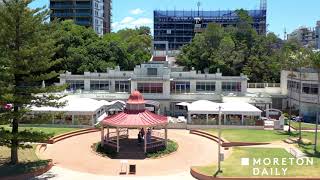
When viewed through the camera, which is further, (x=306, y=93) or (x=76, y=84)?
(x=76, y=84)

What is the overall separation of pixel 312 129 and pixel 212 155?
17477 millimetres

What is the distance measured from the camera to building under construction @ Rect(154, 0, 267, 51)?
16700 centimetres

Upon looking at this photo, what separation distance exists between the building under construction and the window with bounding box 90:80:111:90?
106148 mm

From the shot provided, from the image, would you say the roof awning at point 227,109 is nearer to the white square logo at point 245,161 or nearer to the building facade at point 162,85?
the building facade at point 162,85

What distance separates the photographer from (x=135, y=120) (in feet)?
120

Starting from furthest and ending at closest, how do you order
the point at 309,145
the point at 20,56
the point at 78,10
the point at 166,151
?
the point at 78,10 < the point at 309,145 < the point at 166,151 < the point at 20,56

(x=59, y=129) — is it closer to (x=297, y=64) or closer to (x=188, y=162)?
(x=188, y=162)

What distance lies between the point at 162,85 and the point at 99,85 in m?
10.5

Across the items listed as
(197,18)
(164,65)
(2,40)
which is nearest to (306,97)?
(164,65)

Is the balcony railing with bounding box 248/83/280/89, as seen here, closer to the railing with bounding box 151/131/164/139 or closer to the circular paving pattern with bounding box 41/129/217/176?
the railing with bounding box 151/131/164/139

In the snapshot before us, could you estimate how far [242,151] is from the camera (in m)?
36.3

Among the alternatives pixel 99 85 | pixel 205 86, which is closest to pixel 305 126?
pixel 205 86

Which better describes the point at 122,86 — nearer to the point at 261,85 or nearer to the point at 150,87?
the point at 150,87

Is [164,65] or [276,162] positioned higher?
[164,65]
